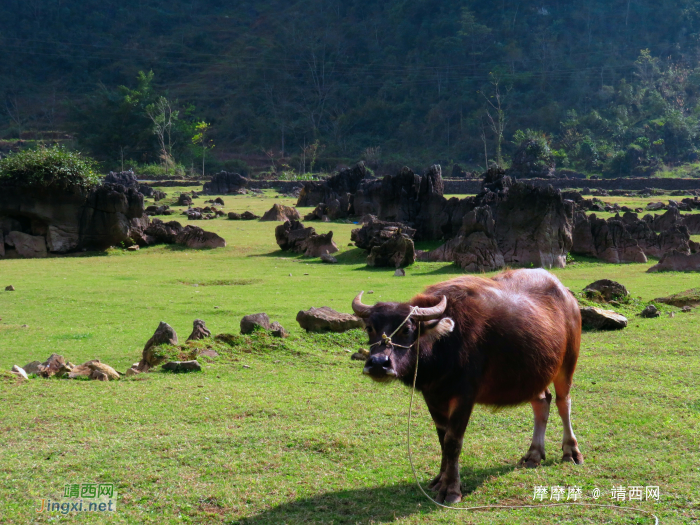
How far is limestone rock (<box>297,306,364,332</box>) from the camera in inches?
456

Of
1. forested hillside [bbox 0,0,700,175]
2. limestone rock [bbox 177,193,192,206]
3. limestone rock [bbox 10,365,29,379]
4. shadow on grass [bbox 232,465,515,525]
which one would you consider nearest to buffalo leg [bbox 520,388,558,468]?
shadow on grass [bbox 232,465,515,525]

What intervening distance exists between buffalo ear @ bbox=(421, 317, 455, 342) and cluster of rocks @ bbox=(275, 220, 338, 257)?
1780 centimetres

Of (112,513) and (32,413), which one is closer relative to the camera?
(112,513)

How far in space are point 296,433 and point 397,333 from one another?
224 centimetres

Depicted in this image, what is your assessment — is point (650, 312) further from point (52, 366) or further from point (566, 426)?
point (52, 366)

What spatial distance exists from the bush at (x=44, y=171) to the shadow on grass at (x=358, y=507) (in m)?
21.9

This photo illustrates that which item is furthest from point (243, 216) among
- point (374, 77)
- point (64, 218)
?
point (374, 77)

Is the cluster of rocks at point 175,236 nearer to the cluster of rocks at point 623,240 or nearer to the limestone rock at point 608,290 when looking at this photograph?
the cluster of rocks at point 623,240

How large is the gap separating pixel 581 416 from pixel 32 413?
590cm

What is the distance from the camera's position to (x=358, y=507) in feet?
17.3

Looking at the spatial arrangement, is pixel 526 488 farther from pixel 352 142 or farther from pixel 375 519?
pixel 352 142

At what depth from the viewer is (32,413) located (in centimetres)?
753

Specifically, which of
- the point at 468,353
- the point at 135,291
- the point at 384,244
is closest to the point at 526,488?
the point at 468,353

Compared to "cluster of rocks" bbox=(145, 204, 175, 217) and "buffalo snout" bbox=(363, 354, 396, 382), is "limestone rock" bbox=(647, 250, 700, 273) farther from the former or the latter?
"cluster of rocks" bbox=(145, 204, 175, 217)
